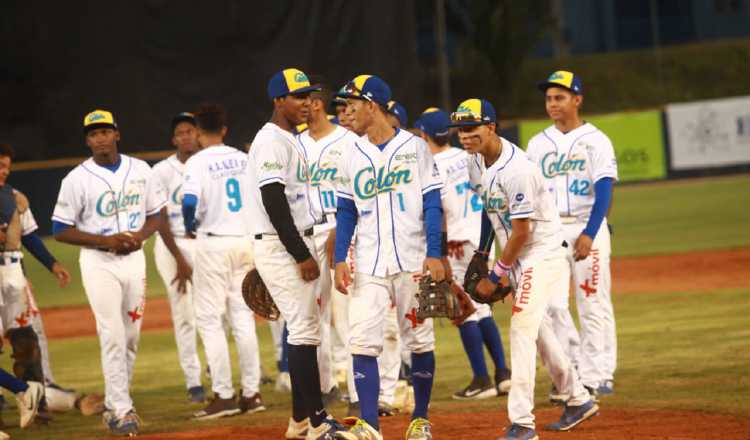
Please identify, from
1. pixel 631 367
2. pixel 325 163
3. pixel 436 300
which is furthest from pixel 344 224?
pixel 631 367

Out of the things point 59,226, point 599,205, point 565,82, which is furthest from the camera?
point 565,82

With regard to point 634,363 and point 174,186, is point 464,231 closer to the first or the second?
point 634,363

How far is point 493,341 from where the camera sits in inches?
344

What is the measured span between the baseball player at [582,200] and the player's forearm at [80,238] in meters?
3.28

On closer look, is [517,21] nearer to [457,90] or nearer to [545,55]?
[457,90]

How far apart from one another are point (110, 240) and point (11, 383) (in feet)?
4.34

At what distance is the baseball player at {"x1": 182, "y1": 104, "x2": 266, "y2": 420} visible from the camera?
8391 mm

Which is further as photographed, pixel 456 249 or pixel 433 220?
pixel 456 249

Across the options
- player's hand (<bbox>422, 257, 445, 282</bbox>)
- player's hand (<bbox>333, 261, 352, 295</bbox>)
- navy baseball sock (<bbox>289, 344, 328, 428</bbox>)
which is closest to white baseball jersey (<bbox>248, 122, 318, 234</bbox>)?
player's hand (<bbox>333, 261, 352, 295</bbox>)

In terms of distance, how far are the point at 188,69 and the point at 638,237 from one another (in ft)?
39.6

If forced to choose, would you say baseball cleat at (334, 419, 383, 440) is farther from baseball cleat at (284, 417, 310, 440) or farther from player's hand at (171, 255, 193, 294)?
player's hand at (171, 255, 193, 294)

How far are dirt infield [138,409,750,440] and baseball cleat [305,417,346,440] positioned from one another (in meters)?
0.44

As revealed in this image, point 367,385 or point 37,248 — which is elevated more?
point 37,248

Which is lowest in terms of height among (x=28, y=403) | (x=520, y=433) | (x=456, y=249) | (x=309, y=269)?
(x=520, y=433)
